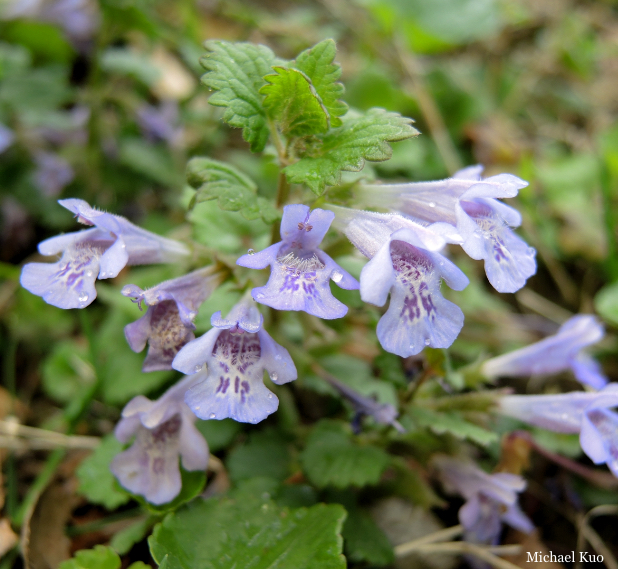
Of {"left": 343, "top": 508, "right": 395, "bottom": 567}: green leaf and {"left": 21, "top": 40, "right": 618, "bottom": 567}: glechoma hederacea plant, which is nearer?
{"left": 21, "top": 40, "right": 618, "bottom": 567}: glechoma hederacea plant

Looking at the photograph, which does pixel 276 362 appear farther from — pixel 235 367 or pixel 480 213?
pixel 480 213

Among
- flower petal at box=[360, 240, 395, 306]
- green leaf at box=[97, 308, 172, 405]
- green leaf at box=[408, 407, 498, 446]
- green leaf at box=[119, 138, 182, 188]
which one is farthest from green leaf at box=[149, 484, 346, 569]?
green leaf at box=[119, 138, 182, 188]

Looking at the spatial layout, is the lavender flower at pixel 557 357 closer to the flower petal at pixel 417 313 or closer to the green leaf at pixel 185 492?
the flower petal at pixel 417 313

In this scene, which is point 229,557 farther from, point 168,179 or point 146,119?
point 146,119

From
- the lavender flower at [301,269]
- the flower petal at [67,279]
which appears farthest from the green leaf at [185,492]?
the lavender flower at [301,269]

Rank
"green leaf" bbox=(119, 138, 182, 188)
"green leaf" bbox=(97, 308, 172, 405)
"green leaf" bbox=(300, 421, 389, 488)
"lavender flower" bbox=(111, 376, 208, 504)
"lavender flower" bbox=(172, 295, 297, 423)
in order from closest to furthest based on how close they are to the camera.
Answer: "lavender flower" bbox=(172, 295, 297, 423), "lavender flower" bbox=(111, 376, 208, 504), "green leaf" bbox=(300, 421, 389, 488), "green leaf" bbox=(97, 308, 172, 405), "green leaf" bbox=(119, 138, 182, 188)

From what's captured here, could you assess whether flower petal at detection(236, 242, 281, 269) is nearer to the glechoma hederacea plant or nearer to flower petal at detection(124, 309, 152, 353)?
the glechoma hederacea plant
